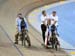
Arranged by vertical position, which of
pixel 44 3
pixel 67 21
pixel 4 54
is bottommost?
pixel 4 54

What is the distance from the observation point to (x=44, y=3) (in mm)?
35469

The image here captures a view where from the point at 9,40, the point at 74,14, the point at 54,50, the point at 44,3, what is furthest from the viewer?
the point at 44,3

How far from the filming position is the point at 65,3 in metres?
36.3

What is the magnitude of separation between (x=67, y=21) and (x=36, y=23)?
300 centimetres

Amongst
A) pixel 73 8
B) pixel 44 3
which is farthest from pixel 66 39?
pixel 44 3

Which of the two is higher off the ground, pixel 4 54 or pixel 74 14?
pixel 74 14

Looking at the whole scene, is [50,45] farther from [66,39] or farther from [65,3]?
[65,3]

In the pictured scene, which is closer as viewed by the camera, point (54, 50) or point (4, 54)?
point (4, 54)

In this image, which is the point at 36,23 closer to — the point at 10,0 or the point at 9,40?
the point at 9,40

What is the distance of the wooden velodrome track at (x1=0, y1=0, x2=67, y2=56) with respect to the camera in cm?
1548

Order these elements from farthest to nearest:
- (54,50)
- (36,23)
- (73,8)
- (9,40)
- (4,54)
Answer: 1. (73,8)
2. (36,23)
3. (9,40)
4. (54,50)
5. (4,54)

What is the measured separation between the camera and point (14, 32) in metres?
20.7

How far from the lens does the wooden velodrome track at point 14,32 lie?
609 inches

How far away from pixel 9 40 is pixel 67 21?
28.9 ft
